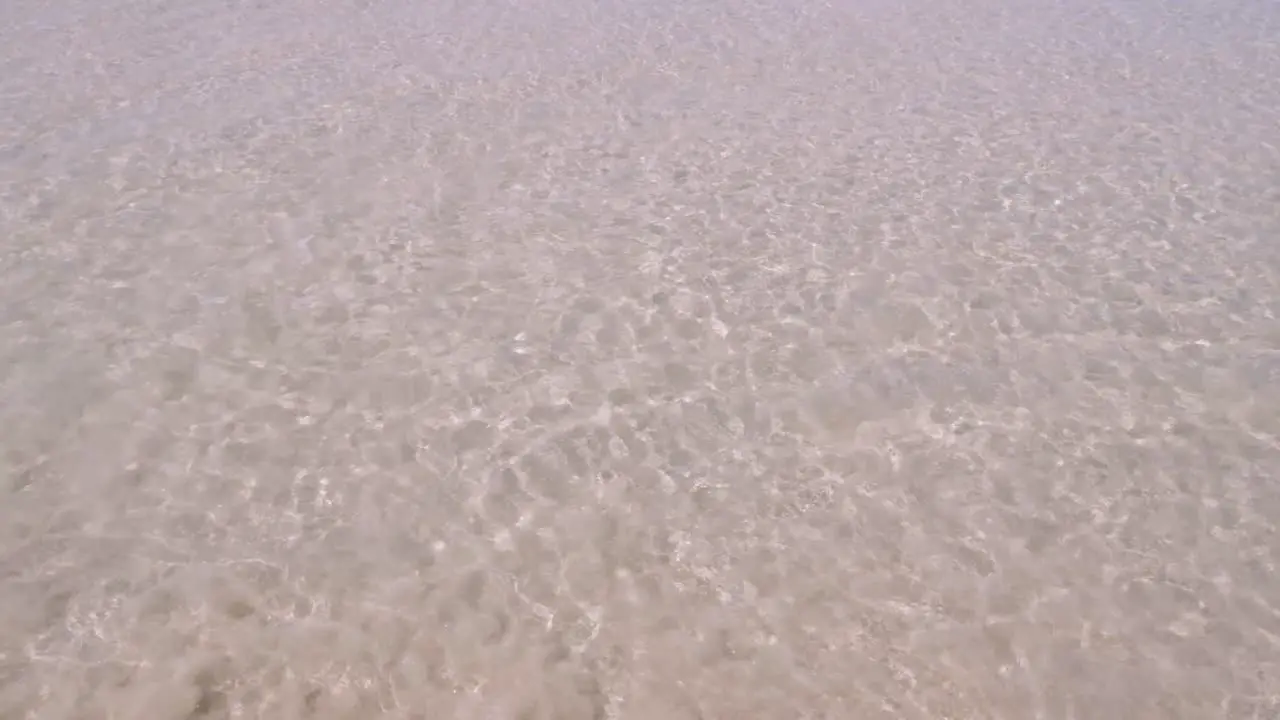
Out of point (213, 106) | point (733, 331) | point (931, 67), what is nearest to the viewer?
point (733, 331)

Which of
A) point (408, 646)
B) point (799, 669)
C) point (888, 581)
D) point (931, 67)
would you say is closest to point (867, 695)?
point (799, 669)

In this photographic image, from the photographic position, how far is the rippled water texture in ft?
Result: 8.04

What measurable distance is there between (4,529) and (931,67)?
3.94m

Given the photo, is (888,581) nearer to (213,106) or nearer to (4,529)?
(4,529)

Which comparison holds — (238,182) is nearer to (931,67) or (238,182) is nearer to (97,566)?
(97,566)

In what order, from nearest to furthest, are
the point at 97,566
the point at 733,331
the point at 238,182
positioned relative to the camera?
the point at 97,566, the point at 733,331, the point at 238,182

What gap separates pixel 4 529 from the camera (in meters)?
2.67

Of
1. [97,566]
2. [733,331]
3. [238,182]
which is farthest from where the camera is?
[238,182]

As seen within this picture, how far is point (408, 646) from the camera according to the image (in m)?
2.44

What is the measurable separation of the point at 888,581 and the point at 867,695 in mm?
335

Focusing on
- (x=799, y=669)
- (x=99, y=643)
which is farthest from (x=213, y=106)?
(x=799, y=669)

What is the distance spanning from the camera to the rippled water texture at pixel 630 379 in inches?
96.4

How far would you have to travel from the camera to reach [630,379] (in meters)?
3.20

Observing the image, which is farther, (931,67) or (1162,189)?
(931,67)
